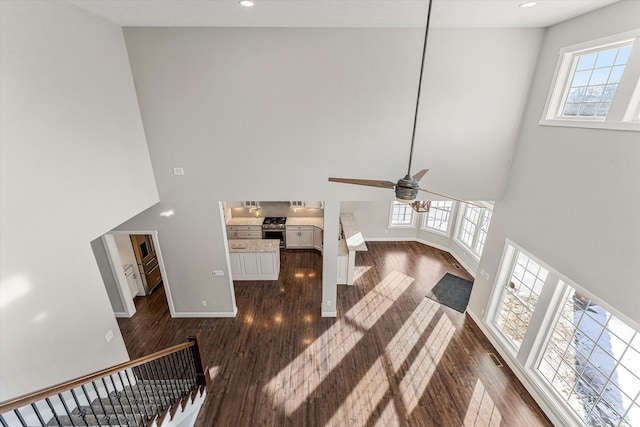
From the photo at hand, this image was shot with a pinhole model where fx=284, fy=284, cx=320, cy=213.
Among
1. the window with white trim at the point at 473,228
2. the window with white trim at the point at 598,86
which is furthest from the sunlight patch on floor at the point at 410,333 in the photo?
the window with white trim at the point at 598,86

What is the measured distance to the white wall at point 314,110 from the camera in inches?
169

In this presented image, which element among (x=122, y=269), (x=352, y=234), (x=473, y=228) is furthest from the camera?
(x=473, y=228)

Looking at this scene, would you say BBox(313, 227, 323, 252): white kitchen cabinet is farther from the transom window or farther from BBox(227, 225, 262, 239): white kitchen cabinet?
the transom window

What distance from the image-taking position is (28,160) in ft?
9.24

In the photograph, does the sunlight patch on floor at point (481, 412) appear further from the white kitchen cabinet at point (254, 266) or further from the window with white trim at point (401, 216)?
the window with white trim at point (401, 216)

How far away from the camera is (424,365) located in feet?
16.9

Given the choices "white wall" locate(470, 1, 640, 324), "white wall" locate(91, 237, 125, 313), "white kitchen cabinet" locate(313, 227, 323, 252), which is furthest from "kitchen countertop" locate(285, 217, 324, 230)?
"white wall" locate(470, 1, 640, 324)

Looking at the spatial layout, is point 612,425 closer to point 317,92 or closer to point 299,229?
point 317,92

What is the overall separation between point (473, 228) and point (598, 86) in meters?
4.94

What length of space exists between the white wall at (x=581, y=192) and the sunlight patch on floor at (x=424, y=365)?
93.6 inches

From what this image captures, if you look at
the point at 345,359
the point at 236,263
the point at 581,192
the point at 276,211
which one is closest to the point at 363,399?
the point at 345,359

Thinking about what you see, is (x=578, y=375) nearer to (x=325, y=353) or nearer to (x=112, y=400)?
(x=325, y=353)

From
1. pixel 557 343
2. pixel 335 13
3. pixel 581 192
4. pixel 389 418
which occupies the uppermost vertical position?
pixel 335 13

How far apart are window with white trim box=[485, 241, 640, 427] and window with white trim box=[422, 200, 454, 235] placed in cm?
394
